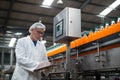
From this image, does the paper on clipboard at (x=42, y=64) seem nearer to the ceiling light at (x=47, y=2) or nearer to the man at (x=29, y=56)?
the man at (x=29, y=56)

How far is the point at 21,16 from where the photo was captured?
8.54 m

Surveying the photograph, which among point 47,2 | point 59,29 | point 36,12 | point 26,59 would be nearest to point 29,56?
point 26,59

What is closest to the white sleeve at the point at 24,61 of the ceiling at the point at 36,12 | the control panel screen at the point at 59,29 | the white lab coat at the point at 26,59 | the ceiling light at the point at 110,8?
the white lab coat at the point at 26,59

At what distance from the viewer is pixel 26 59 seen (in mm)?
2158

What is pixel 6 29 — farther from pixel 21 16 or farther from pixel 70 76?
pixel 70 76

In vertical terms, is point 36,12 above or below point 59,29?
above

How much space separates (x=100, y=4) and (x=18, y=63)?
5.86 m

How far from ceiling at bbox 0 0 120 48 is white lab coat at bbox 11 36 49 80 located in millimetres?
5117

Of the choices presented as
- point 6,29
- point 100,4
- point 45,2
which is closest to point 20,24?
point 6,29

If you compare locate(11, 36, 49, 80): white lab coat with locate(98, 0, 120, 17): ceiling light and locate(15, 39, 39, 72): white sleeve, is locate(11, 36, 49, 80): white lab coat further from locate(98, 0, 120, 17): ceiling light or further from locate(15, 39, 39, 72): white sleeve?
locate(98, 0, 120, 17): ceiling light

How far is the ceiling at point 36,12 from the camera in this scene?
A: 739 cm

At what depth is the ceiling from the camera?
739cm

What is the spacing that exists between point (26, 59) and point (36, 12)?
20.3ft

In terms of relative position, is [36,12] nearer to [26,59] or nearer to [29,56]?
[29,56]
